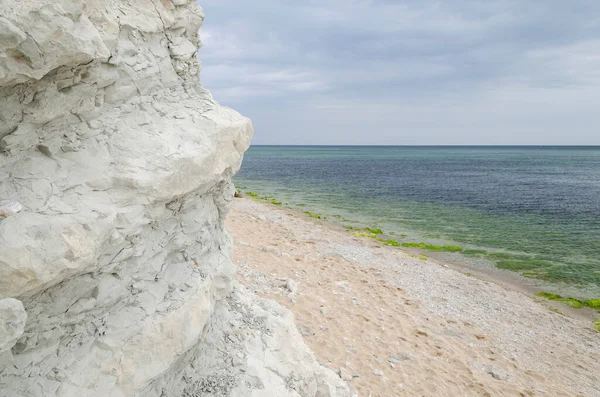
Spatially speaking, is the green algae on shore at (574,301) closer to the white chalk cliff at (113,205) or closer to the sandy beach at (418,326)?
the sandy beach at (418,326)

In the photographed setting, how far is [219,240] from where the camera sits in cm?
531

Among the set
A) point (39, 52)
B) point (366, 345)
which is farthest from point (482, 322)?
point (39, 52)

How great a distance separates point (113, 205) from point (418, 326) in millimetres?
8605

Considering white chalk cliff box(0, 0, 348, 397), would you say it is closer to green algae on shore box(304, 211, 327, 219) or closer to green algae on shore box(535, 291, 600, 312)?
green algae on shore box(535, 291, 600, 312)

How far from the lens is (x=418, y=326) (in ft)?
33.1

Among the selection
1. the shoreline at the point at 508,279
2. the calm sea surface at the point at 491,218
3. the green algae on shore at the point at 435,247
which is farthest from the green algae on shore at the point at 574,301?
the green algae on shore at the point at 435,247

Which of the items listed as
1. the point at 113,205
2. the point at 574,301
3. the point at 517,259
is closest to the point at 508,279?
the point at 574,301

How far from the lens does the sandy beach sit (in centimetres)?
798

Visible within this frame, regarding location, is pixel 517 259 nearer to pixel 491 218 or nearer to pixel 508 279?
pixel 508 279

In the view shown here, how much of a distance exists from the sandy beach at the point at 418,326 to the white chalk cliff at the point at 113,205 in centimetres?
345

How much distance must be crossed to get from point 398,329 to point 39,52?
354 inches

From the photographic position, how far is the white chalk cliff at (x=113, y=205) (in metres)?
2.96

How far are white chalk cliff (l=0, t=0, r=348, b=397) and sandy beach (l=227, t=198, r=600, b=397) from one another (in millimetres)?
3448

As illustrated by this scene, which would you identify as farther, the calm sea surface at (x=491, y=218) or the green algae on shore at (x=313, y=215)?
the green algae on shore at (x=313, y=215)
